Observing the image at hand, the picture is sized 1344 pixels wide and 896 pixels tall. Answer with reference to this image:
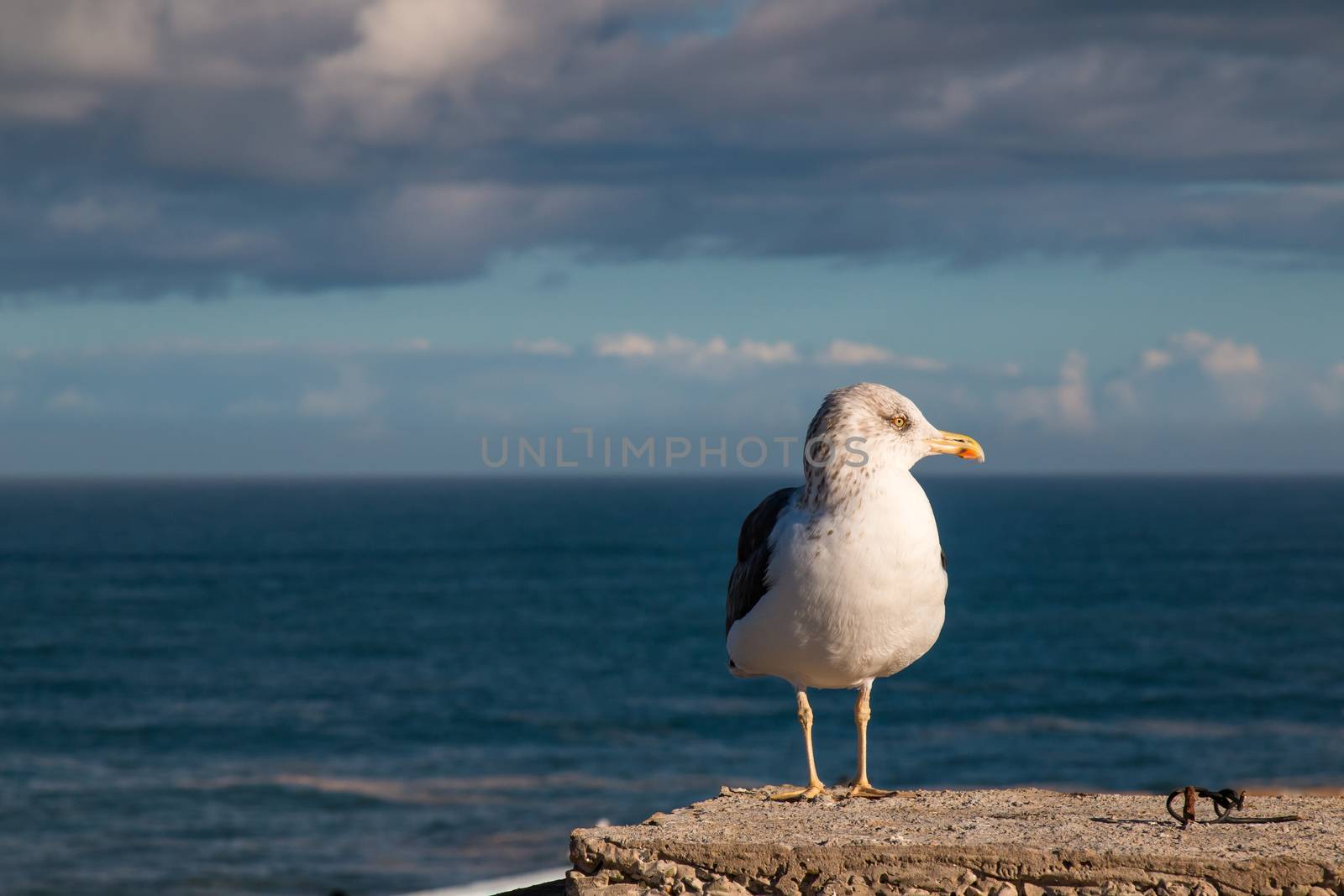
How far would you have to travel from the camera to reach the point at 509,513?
176 metres

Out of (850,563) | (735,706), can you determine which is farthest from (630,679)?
(850,563)

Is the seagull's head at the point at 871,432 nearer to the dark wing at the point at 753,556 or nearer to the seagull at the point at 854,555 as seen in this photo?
the seagull at the point at 854,555

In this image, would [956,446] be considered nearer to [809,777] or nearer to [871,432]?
[871,432]

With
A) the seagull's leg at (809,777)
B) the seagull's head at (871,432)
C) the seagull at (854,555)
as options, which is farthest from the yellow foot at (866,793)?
the seagull's head at (871,432)

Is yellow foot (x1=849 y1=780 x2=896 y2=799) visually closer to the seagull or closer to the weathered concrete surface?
the weathered concrete surface

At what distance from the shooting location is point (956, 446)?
6656 millimetres

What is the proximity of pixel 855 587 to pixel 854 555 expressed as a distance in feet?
0.51

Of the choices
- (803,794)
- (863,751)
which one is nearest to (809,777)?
(803,794)

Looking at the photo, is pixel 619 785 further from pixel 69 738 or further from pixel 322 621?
pixel 322 621

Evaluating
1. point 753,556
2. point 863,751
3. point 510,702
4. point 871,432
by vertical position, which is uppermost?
point 871,432

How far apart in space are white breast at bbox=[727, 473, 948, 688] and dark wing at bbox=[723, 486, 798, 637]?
12 centimetres

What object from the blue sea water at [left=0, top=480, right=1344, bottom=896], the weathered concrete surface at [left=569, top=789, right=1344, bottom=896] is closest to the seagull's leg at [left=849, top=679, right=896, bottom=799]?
the weathered concrete surface at [left=569, top=789, right=1344, bottom=896]

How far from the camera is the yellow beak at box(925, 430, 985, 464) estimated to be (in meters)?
6.62

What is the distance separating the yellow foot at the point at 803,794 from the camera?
272 inches
